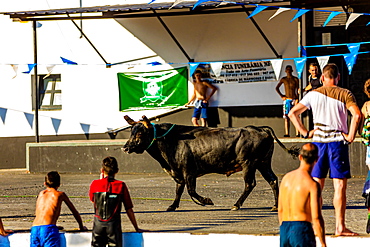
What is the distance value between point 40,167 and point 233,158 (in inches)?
363

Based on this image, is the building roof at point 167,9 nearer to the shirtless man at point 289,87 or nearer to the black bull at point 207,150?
the shirtless man at point 289,87

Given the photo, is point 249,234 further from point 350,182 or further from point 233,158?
point 350,182

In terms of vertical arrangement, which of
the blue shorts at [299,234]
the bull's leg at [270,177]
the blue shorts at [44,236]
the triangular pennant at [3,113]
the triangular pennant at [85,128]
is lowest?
the blue shorts at [44,236]

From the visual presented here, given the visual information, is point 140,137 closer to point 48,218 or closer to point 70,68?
point 48,218

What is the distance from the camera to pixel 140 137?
12.2 meters

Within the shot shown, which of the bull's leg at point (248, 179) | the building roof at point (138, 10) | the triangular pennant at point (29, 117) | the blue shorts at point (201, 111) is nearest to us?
the bull's leg at point (248, 179)

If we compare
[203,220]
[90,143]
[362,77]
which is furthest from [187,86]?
[203,220]

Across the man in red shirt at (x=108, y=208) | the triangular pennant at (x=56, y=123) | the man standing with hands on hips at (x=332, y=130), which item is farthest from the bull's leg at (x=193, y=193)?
the triangular pennant at (x=56, y=123)

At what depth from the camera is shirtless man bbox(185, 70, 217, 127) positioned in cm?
2047

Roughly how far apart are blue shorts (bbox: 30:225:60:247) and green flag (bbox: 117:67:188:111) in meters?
13.2

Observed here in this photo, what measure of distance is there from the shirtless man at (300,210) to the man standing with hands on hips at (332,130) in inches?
72.9

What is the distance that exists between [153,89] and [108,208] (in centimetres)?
1350

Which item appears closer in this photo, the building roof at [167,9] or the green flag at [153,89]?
the building roof at [167,9]

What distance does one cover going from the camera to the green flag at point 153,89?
21.4 metres
